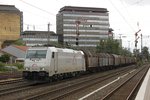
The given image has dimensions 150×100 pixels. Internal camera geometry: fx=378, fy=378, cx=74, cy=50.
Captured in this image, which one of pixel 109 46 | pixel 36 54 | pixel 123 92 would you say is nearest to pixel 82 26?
pixel 109 46

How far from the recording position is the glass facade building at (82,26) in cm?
15238

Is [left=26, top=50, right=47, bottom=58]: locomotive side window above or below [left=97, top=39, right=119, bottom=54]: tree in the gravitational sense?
below

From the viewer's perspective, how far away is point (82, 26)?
5861 inches

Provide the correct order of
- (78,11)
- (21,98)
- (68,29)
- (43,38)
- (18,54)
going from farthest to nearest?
(78,11) → (43,38) → (68,29) → (18,54) → (21,98)

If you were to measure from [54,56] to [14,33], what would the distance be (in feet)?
379

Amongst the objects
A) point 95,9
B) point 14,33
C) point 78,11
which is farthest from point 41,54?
point 95,9

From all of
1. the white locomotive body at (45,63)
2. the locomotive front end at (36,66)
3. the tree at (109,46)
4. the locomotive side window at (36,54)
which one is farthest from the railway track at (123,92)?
the tree at (109,46)

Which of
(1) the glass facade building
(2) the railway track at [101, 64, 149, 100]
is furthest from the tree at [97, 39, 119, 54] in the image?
(2) the railway track at [101, 64, 149, 100]

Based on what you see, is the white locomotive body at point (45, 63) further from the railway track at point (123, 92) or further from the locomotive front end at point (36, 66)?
the railway track at point (123, 92)

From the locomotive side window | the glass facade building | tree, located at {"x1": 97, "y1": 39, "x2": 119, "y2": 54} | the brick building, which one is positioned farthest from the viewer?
the glass facade building

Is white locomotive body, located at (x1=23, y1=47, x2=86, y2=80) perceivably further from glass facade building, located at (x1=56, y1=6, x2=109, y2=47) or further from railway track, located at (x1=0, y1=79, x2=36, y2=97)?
glass facade building, located at (x1=56, y1=6, x2=109, y2=47)

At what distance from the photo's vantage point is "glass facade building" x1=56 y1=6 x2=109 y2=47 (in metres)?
152

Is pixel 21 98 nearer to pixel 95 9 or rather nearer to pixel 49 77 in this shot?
pixel 49 77

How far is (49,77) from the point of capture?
3002 centimetres
